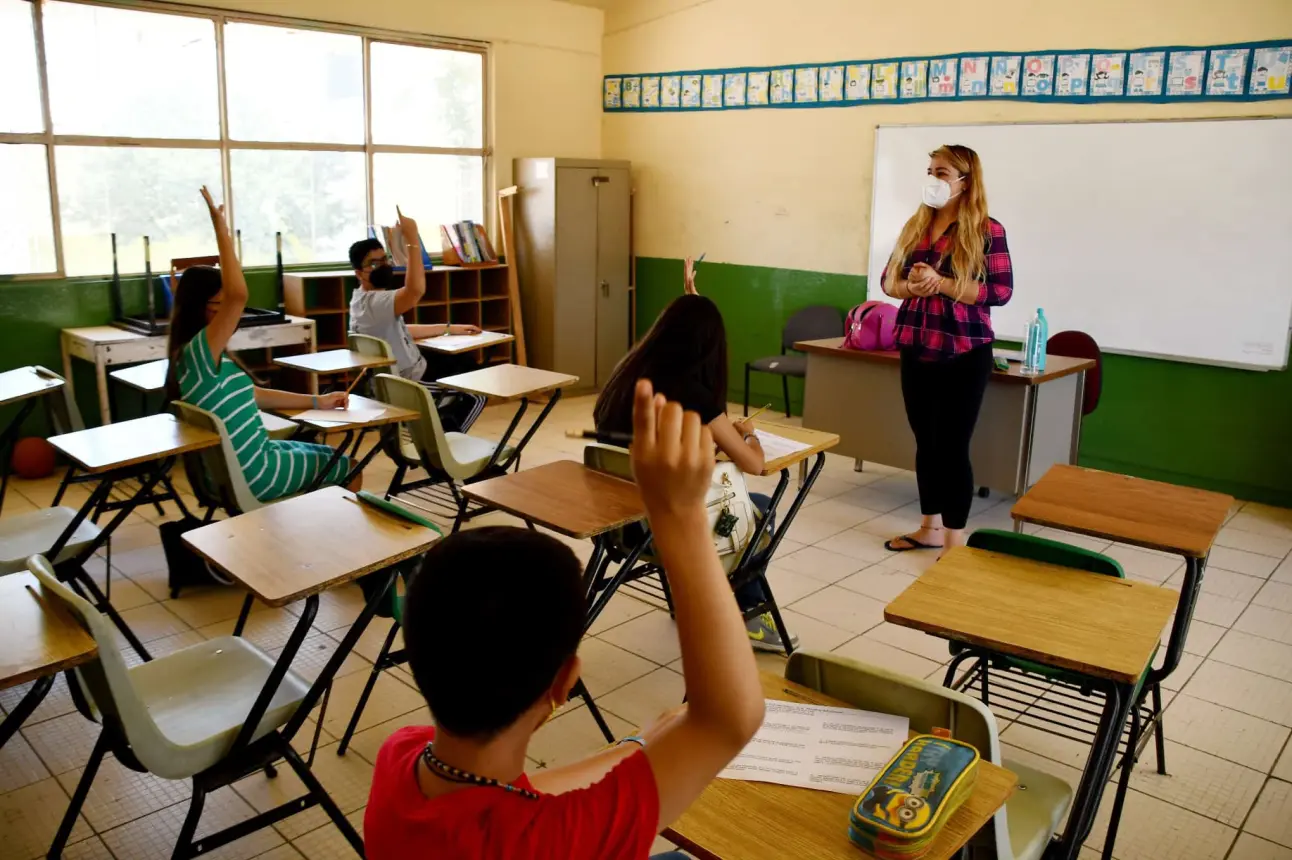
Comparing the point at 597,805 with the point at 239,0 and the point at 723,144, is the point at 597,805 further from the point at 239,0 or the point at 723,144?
the point at 723,144

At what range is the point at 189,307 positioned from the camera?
127 inches

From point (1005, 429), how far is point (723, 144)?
331 centimetres

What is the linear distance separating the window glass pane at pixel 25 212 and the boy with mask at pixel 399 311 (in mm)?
1880

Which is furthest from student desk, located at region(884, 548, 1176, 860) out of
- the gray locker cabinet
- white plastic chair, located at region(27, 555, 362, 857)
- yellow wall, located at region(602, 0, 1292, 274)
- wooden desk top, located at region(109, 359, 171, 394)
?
the gray locker cabinet

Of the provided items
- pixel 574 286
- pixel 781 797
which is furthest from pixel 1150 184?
pixel 781 797

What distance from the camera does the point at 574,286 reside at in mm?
7133

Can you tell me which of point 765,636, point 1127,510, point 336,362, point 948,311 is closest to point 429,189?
point 336,362

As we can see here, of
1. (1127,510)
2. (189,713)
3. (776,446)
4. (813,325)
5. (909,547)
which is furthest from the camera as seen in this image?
(813,325)

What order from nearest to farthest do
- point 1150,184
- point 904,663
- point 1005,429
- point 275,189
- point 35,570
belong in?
1. point 35,570
2. point 904,663
3. point 1005,429
4. point 1150,184
5. point 275,189

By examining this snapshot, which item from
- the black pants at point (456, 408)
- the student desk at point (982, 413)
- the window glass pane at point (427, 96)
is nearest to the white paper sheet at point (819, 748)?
the black pants at point (456, 408)

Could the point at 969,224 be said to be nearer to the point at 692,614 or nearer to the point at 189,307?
the point at 189,307

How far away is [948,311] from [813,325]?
2545 mm

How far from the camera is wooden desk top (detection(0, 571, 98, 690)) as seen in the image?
1.60 m

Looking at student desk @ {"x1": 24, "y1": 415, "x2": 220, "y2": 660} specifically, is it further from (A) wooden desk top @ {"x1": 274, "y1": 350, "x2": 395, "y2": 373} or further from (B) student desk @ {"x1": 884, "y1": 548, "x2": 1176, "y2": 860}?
(B) student desk @ {"x1": 884, "y1": 548, "x2": 1176, "y2": 860}
